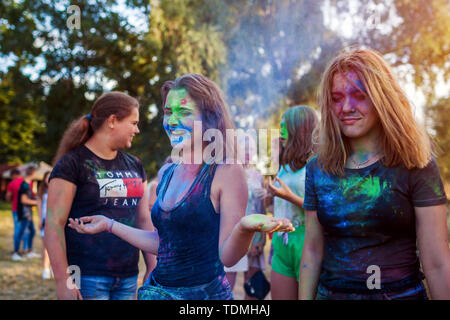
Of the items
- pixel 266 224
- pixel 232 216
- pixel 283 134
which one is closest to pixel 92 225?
pixel 232 216

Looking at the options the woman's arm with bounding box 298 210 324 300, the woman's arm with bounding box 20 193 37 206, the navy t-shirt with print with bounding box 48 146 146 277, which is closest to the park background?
the woman's arm with bounding box 20 193 37 206

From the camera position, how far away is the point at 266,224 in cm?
133

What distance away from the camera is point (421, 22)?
31.4 feet

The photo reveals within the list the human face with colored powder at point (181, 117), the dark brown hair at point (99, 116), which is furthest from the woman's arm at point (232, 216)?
the dark brown hair at point (99, 116)

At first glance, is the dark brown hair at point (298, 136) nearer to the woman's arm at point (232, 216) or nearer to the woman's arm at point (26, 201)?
the woman's arm at point (232, 216)

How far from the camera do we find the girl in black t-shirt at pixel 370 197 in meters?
1.46

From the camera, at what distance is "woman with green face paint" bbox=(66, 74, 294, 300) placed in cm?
165

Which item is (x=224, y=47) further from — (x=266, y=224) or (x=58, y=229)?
A: (x=266, y=224)

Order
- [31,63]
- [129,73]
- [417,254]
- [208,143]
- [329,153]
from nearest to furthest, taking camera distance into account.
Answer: [417,254], [329,153], [208,143], [129,73], [31,63]

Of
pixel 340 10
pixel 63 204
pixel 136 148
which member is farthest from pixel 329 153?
pixel 340 10

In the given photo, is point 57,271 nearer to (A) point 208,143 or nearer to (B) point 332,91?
(A) point 208,143

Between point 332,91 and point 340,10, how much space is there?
9.14 metres

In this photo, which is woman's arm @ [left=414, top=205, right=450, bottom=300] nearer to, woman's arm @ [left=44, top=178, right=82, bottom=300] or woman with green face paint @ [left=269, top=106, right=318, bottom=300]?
woman with green face paint @ [left=269, top=106, right=318, bottom=300]
